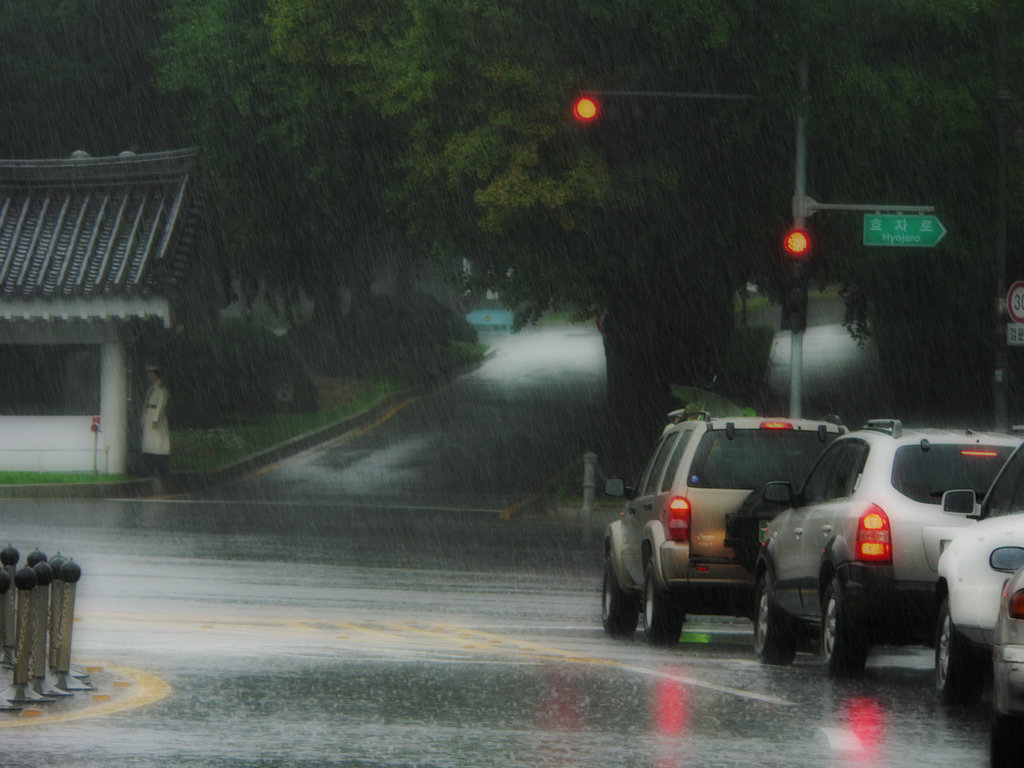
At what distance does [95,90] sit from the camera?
5534 centimetres

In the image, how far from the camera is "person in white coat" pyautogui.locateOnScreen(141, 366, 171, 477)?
3447 centimetres

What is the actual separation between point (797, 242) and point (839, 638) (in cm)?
1387

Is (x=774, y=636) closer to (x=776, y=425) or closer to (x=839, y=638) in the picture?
(x=839, y=638)

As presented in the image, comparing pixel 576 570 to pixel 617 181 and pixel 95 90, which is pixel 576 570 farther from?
pixel 95 90

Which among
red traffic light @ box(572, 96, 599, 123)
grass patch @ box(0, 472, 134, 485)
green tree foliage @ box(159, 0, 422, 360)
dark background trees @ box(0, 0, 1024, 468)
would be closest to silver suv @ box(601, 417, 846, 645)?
red traffic light @ box(572, 96, 599, 123)

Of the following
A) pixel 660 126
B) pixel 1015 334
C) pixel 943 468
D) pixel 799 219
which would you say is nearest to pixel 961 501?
pixel 943 468

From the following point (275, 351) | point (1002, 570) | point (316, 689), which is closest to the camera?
point (1002, 570)

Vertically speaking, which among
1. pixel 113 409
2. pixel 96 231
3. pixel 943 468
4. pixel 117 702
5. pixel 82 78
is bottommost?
pixel 117 702

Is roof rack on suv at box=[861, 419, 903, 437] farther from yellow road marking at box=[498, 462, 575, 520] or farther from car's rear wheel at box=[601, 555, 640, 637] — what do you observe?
yellow road marking at box=[498, 462, 575, 520]

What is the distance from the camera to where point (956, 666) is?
10805 mm

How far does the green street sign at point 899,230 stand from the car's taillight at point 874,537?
15.1 m

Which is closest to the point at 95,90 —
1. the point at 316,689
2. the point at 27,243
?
the point at 27,243

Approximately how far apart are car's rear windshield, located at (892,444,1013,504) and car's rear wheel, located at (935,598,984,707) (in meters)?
1.23

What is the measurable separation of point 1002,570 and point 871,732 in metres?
1.11
